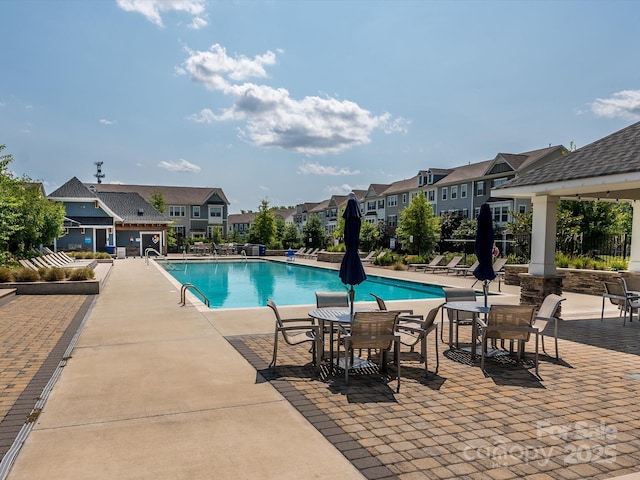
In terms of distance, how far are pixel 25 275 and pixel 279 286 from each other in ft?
30.9

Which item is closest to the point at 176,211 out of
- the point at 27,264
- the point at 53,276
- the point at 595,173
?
the point at 27,264

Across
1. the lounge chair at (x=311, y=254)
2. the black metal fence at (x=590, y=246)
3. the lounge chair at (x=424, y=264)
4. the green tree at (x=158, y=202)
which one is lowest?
the lounge chair at (x=311, y=254)

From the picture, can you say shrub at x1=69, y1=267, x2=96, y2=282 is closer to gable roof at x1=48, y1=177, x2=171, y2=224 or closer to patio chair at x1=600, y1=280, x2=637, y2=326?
patio chair at x1=600, y1=280, x2=637, y2=326

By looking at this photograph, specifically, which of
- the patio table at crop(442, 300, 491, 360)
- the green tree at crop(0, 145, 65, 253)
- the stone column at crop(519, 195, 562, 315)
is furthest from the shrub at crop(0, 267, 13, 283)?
the stone column at crop(519, 195, 562, 315)

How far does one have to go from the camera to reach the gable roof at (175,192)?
5616cm

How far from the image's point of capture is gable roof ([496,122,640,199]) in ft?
27.6

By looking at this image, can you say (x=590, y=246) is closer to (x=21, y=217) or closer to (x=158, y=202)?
(x=21, y=217)

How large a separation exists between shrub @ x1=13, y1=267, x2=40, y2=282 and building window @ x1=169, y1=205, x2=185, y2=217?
43.2 meters

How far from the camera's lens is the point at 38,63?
16.7m

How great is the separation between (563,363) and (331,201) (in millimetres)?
67193

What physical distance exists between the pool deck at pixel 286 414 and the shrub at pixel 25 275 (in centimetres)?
695

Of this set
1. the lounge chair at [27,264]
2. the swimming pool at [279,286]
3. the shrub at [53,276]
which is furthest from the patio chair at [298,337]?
the lounge chair at [27,264]

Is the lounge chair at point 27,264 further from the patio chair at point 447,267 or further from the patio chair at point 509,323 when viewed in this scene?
the patio chair at point 447,267

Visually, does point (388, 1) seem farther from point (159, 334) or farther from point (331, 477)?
point (331, 477)
